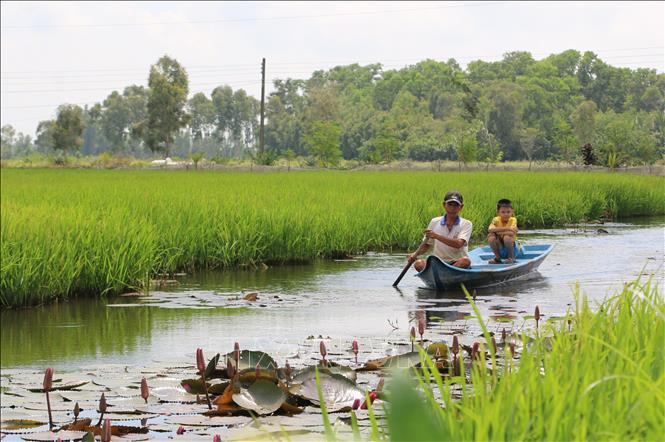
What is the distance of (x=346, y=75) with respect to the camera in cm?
15100

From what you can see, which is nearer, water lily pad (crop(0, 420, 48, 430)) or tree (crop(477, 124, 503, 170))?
water lily pad (crop(0, 420, 48, 430))

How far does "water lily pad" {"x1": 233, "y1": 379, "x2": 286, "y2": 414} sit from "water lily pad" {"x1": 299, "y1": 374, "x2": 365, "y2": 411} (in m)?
0.17

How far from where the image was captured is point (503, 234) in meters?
12.8

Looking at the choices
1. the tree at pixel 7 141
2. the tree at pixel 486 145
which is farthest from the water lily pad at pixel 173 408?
the tree at pixel 7 141

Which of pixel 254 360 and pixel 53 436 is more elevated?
pixel 254 360

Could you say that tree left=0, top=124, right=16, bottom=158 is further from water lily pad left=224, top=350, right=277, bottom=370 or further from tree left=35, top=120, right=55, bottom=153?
water lily pad left=224, top=350, right=277, bottom=370

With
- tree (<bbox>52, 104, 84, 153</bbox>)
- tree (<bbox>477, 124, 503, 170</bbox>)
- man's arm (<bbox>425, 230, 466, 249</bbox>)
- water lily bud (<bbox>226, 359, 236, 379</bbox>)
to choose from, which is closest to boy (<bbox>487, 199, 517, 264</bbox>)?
man's arm (<bbox>425, 230, 466, 249</bbox>)

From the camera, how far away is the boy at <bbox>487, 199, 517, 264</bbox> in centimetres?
1282

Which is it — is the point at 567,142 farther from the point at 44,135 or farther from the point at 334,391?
the point at 44,135

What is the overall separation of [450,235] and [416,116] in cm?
8547

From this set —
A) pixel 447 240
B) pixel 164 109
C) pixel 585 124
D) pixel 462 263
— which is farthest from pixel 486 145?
pixel 447 240

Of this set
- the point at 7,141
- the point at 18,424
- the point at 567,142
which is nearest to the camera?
the point at 18,424

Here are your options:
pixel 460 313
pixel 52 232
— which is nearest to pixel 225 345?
pixel 460 313

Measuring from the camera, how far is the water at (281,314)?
7840mm
